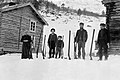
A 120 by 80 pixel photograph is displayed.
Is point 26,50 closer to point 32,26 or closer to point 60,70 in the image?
point 60,70

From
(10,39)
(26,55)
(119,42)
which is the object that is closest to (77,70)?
(26,55)

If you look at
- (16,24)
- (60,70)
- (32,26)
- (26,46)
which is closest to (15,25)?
(16,24)

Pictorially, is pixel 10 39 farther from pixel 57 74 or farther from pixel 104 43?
pixel 57 74

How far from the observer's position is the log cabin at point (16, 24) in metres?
21.8

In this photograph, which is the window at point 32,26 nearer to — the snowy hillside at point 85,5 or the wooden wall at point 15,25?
the wooden wall at point 15,25

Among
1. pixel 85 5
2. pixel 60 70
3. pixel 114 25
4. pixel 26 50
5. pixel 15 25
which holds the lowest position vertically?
pixel 60 70

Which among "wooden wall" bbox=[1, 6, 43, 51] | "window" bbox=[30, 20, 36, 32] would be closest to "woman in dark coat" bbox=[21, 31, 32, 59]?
"wooden wall" bbox=[1, 6, 43, 51]

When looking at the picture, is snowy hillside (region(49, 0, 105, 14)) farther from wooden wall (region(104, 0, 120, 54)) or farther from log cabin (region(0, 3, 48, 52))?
wooden wall (region(104, 0, 120, 54))

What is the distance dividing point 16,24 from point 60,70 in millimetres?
15554

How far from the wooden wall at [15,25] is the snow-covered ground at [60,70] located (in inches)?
501

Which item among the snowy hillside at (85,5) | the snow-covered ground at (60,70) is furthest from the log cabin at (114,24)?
the snowy hillside at (85,5)

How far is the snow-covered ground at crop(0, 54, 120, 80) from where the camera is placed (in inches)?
297

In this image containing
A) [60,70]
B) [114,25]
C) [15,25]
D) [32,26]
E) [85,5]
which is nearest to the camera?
[60,70]

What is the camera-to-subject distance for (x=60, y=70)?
829cm
